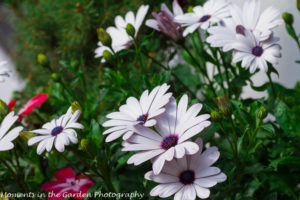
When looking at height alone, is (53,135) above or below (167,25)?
below

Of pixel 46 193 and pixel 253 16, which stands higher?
pixel 253 16

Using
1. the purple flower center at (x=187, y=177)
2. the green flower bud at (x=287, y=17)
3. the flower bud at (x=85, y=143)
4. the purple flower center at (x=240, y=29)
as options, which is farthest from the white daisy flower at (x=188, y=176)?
the green flower bud at (x=287, y=17)

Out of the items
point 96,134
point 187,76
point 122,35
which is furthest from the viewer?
point 187,76

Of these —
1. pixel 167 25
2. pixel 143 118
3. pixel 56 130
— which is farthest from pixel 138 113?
pixel 167 25

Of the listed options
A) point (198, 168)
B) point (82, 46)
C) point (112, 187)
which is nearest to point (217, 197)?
point (198, 168)

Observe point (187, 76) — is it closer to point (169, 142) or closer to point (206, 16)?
point (206, 16)

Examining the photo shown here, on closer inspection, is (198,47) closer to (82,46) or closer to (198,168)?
(198,168)
